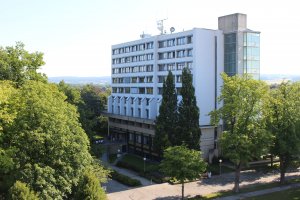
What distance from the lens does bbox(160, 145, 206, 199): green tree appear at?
43281 millimetres

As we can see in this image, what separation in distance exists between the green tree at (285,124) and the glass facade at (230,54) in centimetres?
1435

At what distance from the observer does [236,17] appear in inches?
2574

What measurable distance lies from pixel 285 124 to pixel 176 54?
27533 millimetres

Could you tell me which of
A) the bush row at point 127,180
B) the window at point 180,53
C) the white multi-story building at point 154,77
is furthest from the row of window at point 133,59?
the bush row at point 127,180

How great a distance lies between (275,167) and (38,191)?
148 feet

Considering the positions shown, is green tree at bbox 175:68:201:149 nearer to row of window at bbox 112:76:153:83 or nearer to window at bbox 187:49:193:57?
window at bbox 187:49:193:57

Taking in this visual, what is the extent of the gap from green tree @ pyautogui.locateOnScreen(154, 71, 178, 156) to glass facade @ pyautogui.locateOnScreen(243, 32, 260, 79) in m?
16.5

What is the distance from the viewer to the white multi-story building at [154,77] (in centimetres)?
6606

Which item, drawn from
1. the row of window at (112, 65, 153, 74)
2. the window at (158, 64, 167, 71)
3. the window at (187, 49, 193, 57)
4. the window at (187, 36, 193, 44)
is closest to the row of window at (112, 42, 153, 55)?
the row of window at (112, 65, 153, 74)

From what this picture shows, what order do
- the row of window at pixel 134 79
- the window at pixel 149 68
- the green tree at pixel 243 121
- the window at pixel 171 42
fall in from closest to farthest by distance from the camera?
the green tree at pixel 243 121 → the window at pixel 171 42 → the window at pixel 149 68 → the row of window at pixel 134 79

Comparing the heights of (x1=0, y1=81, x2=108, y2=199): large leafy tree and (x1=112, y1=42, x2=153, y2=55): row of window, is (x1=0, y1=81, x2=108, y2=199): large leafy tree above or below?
below

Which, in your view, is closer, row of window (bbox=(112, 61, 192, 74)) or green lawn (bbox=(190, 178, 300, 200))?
green lawn (bbox=(190, 178, 300, 200))

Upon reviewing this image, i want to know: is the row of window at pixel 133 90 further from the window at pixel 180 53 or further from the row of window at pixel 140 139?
the window at pixel 180 53

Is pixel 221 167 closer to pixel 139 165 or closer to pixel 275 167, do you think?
pixel 275 167
